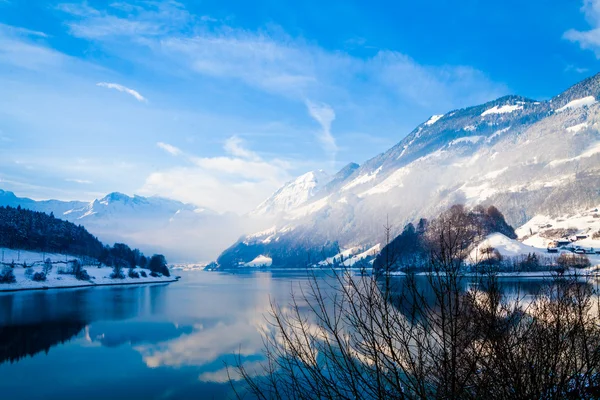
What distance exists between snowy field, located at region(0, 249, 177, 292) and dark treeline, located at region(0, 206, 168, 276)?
5770 mm

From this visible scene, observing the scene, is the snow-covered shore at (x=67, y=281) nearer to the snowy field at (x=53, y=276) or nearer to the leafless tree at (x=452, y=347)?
the snowy field at (x=53, y=276)

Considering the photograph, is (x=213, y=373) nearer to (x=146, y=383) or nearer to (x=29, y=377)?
(x=146, y=383)

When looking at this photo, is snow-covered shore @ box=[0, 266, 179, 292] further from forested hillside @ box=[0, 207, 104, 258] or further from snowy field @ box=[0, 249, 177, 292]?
forested hillside @ box=[0, 207, 104, 258]

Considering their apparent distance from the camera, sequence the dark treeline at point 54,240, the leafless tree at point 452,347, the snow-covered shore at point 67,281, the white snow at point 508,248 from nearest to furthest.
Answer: the leafless tree at point 452,347 → the snow-covered shore at point 67,281 → the white snow at point 508,248 → the dark treeline at point 54,240

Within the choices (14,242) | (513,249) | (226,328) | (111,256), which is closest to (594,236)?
(513,249)

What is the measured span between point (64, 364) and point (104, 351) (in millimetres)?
3880

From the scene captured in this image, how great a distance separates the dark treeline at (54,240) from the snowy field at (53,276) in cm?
577

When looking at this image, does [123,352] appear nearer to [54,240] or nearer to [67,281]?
[67,281]

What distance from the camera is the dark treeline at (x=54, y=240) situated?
140m

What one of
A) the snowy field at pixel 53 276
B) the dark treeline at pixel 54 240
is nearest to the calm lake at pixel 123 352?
the snowy field at pixel 53 276

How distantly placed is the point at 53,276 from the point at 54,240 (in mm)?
52698

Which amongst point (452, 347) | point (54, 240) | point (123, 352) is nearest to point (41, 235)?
point (54, 240)

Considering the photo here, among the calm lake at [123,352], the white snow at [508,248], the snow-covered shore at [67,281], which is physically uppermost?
the white snow at [508,248]

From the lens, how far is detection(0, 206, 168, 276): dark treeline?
140 m
